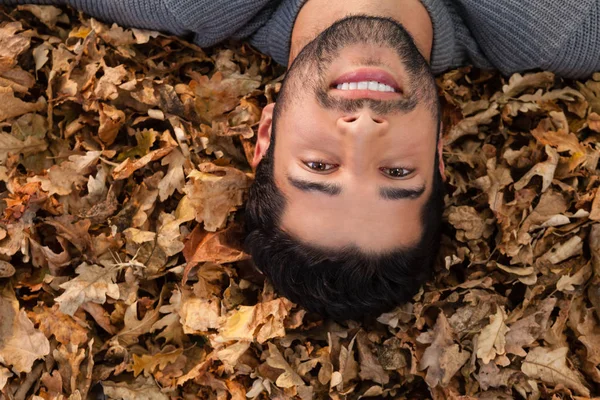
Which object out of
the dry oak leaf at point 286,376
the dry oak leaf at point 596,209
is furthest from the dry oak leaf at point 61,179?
the dry oak leaf at point 596,209

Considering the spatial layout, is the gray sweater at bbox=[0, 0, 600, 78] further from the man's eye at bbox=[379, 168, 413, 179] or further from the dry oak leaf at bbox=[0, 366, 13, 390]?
the dry oak leaf at bbox=[0, 366, 13, 390]

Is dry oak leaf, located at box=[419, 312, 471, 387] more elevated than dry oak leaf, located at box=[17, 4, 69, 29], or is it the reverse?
dry oak leaf, located at box=[17, 4, 69, 29]

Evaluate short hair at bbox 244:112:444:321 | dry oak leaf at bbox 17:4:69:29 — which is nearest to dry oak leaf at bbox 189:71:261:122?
short hair at bbox 244:112:444:321

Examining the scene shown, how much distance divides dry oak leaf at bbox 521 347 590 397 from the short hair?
2.21 feet

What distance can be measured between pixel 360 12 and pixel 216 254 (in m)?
1.51

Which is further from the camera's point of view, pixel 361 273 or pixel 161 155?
pixel 161 155

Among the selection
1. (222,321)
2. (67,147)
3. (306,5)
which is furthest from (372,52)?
(67,147)

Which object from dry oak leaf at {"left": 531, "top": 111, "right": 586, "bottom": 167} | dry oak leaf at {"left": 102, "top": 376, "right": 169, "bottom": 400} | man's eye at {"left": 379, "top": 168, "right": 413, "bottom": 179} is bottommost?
dry oak leaf at {"left": 102, "top": 376, "right": 169, "bottom": 400}

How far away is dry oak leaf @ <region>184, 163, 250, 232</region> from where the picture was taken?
325cm

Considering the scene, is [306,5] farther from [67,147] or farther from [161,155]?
[67,147]

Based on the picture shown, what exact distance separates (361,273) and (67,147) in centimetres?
189

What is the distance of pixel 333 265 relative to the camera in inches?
120

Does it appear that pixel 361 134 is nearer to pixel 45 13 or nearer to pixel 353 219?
pixel 353 219

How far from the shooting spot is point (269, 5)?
360cm
